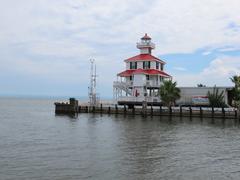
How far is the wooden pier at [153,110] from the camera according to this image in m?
60.2

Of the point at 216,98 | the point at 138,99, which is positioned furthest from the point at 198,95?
the point at 138,99

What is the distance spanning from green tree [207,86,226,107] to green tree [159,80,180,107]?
5.85m

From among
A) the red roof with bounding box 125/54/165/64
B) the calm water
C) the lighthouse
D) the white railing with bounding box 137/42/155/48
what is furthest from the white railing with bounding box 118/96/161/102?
the calm water

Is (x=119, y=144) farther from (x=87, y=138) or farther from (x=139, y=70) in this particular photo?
(x=139, y=70)

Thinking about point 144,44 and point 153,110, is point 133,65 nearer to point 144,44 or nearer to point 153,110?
point 144,44

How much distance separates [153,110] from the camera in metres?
65.4

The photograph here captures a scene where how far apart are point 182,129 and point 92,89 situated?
33.9 m

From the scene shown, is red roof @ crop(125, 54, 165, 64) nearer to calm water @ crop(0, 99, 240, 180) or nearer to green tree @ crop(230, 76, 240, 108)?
green tree @ crop(230, 76, 240, 108)

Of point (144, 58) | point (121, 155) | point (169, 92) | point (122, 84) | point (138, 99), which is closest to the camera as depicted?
point (121, 155)

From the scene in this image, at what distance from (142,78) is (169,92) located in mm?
7459

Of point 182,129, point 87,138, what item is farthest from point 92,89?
point 87,138

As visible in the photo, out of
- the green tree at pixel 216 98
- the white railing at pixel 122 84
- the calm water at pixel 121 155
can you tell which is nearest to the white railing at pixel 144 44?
the white railing at pixel 122 84

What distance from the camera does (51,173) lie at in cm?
2194

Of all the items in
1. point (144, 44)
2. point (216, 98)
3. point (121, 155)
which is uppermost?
point (144, 44)
